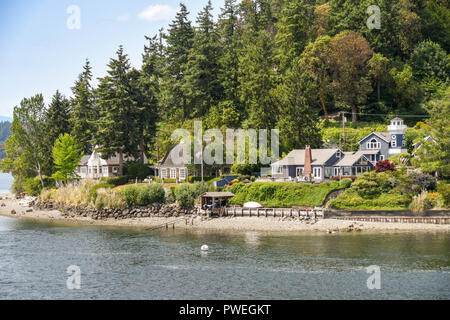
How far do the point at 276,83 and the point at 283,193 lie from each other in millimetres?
34032

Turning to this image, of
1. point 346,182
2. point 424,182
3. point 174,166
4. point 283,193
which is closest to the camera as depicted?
point 424,182

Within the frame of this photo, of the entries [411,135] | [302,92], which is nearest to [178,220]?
[302,92]

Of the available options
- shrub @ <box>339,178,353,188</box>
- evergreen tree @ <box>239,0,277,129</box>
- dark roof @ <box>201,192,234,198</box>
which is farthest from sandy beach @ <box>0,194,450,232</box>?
evergreen tree @ <box>239,0,277,129</box>

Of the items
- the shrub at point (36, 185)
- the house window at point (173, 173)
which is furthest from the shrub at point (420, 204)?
the shrub at point (36, 185)

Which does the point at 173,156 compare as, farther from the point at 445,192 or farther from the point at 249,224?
the point at 445,192

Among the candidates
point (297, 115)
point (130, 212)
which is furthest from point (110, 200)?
point (297, 115)

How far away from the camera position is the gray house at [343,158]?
263 feet

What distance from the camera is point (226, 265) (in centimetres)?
4875

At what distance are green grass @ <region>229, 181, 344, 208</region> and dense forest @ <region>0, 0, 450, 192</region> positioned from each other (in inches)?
587

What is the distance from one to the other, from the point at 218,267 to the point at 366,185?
30.8 metres

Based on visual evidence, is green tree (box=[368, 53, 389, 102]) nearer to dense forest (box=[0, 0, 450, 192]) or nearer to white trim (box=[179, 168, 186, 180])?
dense forest (box=[0, 0, 450, 192])

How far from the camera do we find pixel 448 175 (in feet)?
231

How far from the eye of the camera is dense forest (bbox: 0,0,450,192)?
310 ft
